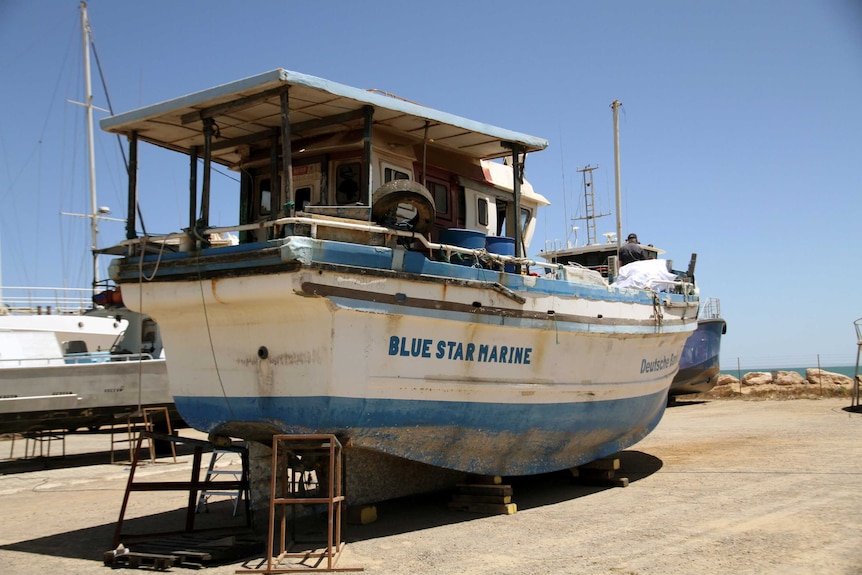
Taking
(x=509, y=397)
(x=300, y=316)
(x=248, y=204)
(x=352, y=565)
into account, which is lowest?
(x=352, y=565)

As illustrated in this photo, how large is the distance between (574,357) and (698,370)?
14.1 meters

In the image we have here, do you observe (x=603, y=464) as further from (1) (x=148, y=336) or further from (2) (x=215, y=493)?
(1) (x=148, y=336)

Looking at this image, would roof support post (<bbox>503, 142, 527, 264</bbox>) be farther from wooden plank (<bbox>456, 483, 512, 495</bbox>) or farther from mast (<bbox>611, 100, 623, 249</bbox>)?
mast (<bbox>611, 100, 623, 249</bbox>)

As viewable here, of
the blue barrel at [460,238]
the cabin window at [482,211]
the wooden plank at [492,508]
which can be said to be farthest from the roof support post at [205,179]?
the wooden plank at [492,508]

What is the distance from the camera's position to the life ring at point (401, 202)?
7730mm

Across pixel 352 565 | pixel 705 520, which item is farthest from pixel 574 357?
pixel 352 565

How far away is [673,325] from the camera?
1213 cm

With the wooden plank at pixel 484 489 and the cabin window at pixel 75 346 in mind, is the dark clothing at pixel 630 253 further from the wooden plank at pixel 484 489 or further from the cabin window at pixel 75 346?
the cabin window at pixel 75 346

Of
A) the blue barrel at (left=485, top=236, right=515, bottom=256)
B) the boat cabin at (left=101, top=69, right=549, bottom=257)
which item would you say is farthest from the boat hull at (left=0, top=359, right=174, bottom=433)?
the blue barrel at (left=485, top=236, right=515, bottom=256)

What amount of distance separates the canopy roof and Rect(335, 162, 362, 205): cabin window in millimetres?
444

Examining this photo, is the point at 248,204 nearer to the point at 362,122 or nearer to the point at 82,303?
the point at 362,122

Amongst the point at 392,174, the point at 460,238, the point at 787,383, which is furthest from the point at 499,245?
the point at 787,383

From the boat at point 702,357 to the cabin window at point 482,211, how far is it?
12940mm

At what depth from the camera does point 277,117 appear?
8516mm
